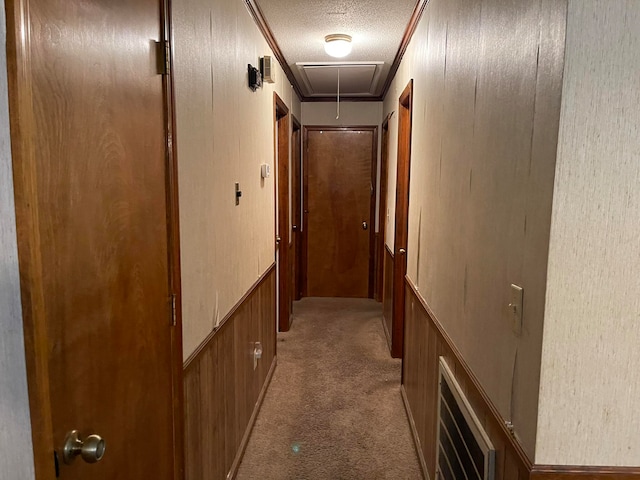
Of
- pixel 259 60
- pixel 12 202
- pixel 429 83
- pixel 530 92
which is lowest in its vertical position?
pixel 12 202

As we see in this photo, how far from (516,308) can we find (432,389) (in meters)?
1.12

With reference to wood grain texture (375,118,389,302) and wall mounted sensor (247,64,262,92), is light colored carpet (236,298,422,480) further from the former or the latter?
wall mounted sensor (247,64,262,92)

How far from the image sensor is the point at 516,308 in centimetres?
109

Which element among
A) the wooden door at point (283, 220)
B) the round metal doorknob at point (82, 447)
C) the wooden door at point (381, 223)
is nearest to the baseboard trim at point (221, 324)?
the round metal doorknob at point (82, 447)

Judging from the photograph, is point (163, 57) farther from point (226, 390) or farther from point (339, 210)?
point (339, 210)

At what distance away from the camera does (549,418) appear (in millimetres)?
977

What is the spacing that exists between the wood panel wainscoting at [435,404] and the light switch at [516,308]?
0.87ft

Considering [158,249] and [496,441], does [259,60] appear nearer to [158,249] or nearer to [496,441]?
[158,249]

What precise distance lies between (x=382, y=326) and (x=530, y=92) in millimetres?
3684

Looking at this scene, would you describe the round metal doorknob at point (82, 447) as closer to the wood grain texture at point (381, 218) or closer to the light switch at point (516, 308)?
the light switch at point (516, 308)

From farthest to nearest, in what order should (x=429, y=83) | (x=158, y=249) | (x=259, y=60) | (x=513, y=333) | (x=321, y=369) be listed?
(x=321, y=369) → (x=259, y=60) → (x=429, y=83) → (x=158, y=249) → (x=513, y=333)

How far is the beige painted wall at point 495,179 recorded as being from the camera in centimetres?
98

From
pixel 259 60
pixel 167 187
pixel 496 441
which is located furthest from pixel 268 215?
pixel 496 441

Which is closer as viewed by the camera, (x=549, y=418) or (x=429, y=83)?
(x=549, y=418)
